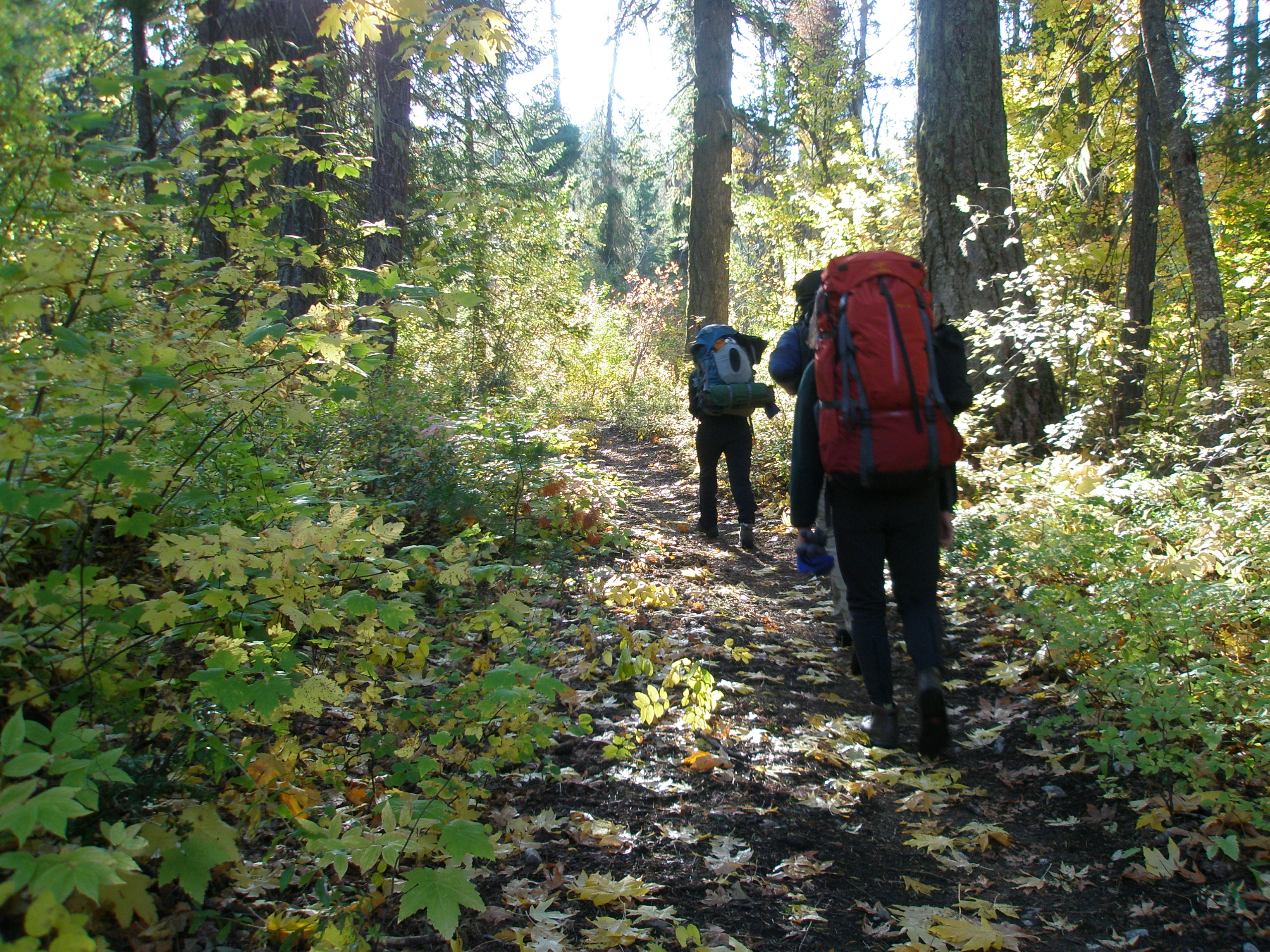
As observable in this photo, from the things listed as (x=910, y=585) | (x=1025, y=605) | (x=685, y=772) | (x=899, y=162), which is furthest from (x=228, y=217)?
(x=899, y=162)

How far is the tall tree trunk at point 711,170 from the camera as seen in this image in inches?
488

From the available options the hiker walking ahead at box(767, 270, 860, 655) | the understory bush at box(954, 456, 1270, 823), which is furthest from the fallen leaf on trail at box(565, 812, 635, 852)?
the understory bush at box(954, 456, 1270, 823)

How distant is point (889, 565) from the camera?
312 centimetres

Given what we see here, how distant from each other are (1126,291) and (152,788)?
9.09m

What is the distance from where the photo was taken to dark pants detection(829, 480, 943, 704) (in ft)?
10.1

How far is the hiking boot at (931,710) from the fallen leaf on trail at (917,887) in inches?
30.9

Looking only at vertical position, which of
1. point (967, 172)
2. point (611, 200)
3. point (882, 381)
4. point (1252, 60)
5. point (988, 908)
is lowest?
point (988, 908)

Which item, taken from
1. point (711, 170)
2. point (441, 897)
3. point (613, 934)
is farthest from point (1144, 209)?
point (441, 897)

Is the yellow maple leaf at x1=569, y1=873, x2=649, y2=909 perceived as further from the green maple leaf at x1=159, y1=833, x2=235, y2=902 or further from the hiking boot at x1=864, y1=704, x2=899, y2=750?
the hiking boot at x1=864, y1=704, x2=899, y2=750

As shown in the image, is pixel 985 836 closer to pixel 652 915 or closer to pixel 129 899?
pixel 652 915

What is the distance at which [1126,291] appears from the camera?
7711 millimetres

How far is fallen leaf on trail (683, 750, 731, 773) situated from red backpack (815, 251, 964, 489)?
1295mm

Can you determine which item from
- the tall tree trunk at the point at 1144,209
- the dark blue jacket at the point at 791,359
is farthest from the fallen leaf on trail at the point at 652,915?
the tall tree trunk at the point at 1144,209

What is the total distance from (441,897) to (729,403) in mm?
4671
